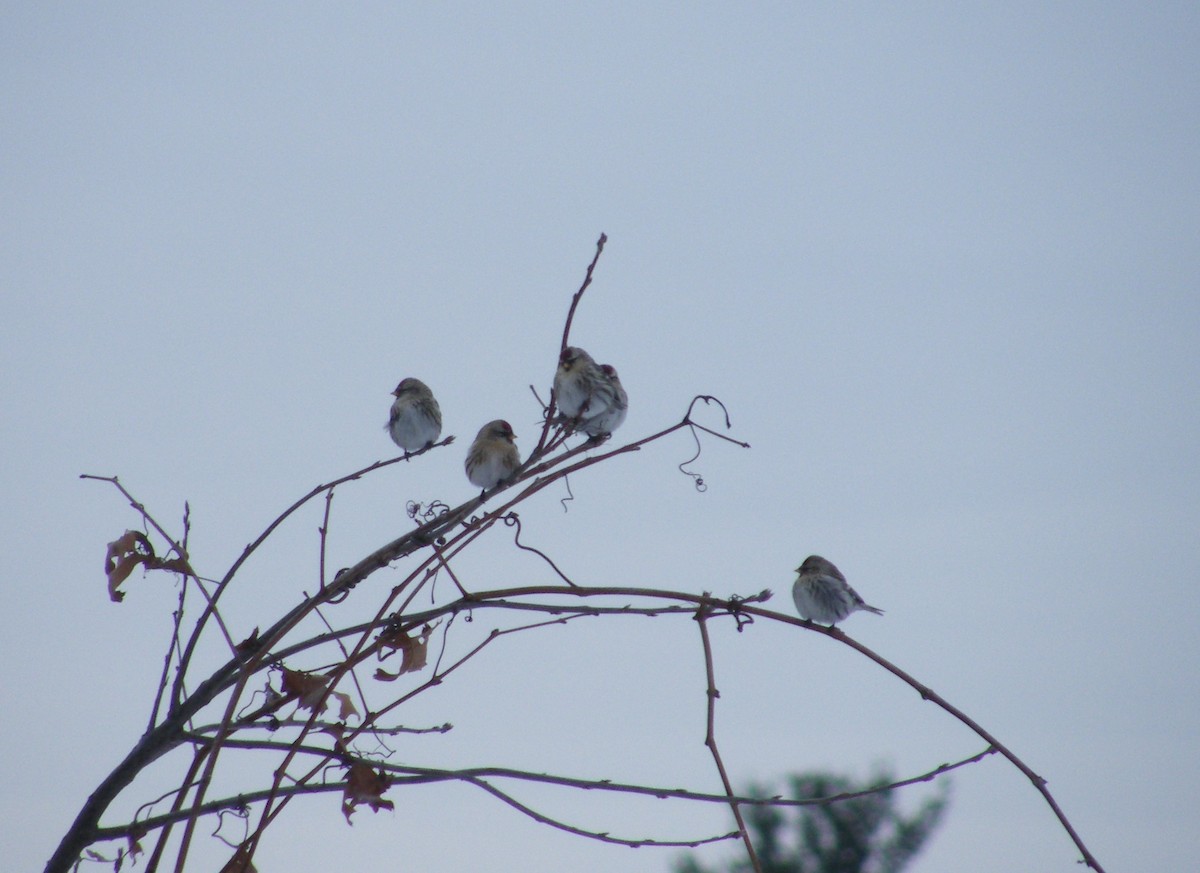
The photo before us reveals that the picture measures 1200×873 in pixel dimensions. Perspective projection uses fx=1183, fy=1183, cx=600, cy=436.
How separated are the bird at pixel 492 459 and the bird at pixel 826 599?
154 cm

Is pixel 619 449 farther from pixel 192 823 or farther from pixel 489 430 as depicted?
pixel 489 430

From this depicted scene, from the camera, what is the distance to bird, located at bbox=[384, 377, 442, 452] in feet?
19.2

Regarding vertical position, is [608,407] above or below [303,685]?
above

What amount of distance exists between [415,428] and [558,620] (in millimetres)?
4245

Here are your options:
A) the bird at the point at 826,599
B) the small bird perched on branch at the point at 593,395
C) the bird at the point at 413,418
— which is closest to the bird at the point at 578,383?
the small bird perched on branch at the point at 593,395

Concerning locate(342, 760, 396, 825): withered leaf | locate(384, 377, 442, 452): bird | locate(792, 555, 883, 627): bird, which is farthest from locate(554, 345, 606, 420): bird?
locate(342, 760, 396, 825): withered leaf

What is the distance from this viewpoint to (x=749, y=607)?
166cm

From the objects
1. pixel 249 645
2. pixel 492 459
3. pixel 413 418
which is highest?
pixel 413 418

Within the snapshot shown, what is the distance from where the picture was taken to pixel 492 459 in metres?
5.56

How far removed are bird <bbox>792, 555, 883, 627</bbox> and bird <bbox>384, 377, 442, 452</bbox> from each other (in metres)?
1.99

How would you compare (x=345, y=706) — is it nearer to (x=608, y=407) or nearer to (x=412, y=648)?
(x=412, y=648)

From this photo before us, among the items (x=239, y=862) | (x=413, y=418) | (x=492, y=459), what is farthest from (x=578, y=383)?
(x=239, y=862)

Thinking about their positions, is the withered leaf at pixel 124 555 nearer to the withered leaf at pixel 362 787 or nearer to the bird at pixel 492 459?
→ the withered leaf at pixel 362 787

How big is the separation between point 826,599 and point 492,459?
1.75 m
